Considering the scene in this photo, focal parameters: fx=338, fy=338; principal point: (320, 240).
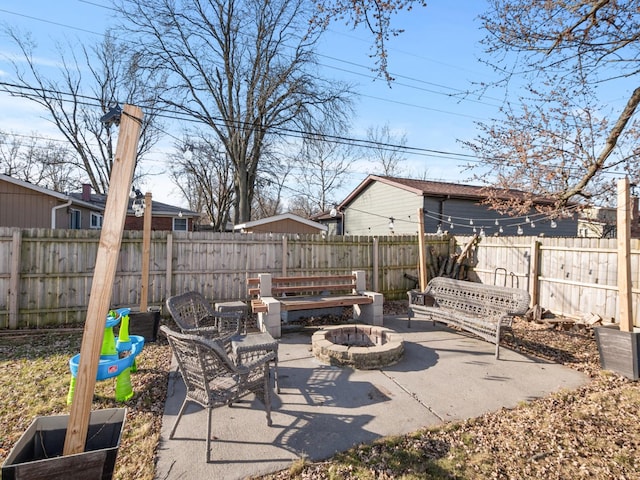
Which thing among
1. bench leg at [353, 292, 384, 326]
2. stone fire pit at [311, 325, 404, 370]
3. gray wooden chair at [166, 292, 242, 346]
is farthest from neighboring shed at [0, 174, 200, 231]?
stone fire pit at [311, 325, 404, 370]

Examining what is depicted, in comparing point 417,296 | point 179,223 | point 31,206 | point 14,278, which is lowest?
point 417,296

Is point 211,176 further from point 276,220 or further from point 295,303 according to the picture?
point 295,303

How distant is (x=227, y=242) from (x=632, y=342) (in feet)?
23.4

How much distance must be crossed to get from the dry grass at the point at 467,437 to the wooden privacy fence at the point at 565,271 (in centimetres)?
287

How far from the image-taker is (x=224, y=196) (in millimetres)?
26156

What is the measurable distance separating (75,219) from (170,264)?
967 centimetres

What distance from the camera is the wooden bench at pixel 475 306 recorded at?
5.17 m

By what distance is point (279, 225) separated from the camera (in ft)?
56.6

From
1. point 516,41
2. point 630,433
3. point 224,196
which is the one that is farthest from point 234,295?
point 224,196

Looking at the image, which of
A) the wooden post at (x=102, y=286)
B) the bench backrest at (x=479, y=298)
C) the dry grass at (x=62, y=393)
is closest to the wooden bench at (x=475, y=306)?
the bench backrest at (x=479, y=298)

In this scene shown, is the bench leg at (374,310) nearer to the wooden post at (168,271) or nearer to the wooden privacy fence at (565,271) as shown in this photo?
the wooden privacy fence at (565,271)

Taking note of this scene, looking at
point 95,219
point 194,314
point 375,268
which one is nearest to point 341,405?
point 194,314

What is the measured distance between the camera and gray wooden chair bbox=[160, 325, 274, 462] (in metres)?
2.72

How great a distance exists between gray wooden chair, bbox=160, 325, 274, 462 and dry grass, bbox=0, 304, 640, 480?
1.65 feet
